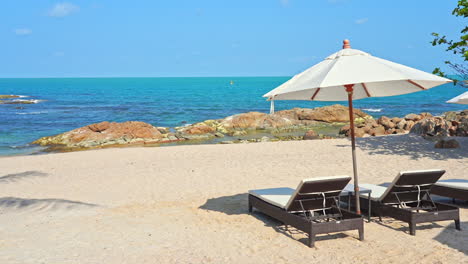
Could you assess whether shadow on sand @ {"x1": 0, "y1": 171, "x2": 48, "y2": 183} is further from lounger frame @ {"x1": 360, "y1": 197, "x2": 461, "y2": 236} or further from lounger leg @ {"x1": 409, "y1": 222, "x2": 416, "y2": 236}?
lounger leg @ {"x1": 409, "y1": 222, "x2": 416, "y2": 236}

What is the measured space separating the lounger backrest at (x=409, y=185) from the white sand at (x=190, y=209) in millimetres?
405

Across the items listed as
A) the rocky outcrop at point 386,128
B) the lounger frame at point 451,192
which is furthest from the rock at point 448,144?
the rocky outcrop at point 386,128

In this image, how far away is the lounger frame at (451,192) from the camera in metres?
7.71

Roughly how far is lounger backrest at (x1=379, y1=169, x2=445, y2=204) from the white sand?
0.40 meters

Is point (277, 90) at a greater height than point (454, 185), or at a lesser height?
greater

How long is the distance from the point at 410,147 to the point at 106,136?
15559 millimetres

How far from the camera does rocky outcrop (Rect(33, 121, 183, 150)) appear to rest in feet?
78.8

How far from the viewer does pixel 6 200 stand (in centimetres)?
984

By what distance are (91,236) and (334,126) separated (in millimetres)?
26513

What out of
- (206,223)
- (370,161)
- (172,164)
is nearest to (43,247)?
(206,223)

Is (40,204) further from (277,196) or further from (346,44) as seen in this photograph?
(346,44)

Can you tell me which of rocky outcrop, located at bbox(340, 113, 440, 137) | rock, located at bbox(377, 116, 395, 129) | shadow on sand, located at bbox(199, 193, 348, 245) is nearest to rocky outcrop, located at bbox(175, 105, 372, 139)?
rock, located at bbox(377, 116, 395, 129)

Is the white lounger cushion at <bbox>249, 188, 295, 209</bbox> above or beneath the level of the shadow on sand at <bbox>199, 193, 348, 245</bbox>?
above

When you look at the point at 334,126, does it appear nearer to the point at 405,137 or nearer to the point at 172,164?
the point at 405,137
